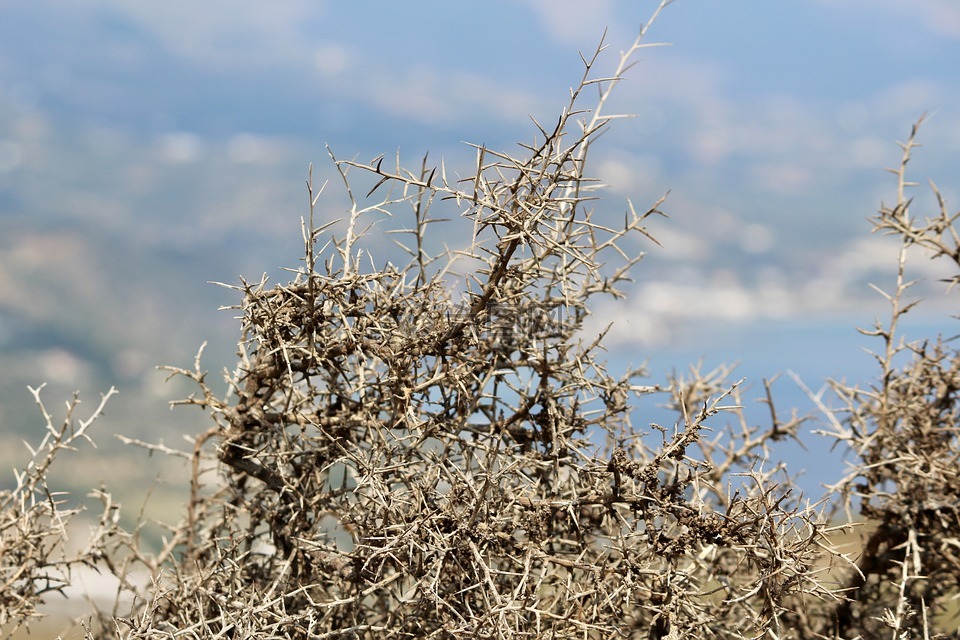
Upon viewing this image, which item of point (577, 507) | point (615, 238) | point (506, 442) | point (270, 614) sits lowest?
point (270, 614)

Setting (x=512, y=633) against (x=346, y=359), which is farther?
(x=346, y=359)

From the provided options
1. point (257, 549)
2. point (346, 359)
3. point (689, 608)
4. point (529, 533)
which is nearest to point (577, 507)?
point (529, 533)

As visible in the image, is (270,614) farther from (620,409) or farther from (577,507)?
(620,409)

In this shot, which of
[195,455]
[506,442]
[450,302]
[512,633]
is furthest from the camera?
[195,455]

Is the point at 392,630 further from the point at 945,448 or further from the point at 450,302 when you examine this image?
the point at 945,448

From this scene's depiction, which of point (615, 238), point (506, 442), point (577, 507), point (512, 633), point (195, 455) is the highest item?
Result: point (615, 238)

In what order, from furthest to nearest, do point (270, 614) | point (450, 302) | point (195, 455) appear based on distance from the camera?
1. point (195, 455)
2. point (450, 302)
3. point (270, 614)

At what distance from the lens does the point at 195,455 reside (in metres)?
2.65

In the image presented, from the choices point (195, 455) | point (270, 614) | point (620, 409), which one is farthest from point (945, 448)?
point (195, 455)

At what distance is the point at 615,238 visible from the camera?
236cm

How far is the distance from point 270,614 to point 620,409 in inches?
39.8

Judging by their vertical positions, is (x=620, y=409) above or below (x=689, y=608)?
above

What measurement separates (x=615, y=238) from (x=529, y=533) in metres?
0.78

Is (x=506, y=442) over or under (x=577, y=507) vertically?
over
